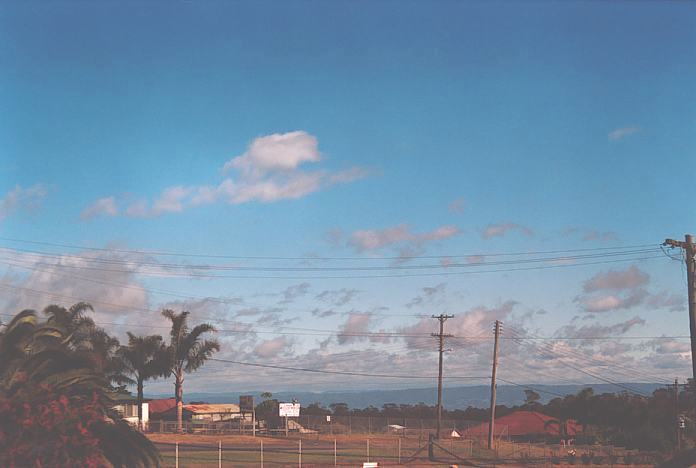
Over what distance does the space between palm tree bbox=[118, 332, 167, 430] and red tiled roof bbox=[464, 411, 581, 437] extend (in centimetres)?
3424

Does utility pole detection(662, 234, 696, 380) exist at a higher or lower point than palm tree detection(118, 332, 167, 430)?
higher

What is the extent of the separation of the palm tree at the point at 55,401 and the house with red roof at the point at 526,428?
72336 mm

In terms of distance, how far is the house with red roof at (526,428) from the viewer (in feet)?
297

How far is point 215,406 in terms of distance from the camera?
9981 centimetres

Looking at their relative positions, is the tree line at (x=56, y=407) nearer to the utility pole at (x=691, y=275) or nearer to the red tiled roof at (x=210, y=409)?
the utility pole at (x=691, y=275)

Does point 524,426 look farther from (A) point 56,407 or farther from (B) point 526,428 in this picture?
(A) point 56,407

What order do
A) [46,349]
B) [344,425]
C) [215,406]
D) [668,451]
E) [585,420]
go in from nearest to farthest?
[46,349] < [668,451] < [344,425] < [215,406] < [585,420]

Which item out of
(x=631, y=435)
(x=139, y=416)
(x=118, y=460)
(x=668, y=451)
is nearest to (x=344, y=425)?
(x=139, y=416)

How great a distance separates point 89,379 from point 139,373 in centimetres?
6371

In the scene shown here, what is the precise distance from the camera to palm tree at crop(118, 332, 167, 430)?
268 ft

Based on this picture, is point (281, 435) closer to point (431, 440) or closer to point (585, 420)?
point (431, 440)

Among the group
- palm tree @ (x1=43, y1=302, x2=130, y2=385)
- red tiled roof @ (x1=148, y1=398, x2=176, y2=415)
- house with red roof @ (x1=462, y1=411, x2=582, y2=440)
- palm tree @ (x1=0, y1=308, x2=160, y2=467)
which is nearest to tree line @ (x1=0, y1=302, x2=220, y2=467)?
palm tree @ (x1=0, y1=308, x2=160, y2=467)

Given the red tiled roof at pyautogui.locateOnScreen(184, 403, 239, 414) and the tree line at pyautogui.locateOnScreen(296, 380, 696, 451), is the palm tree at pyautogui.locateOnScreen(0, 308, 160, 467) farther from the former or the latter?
the red tiled roof at pyautogui.locateOnScreen(184, 403, 239, 414)

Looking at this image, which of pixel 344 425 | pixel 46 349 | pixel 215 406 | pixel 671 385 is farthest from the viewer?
pixel 215 406
